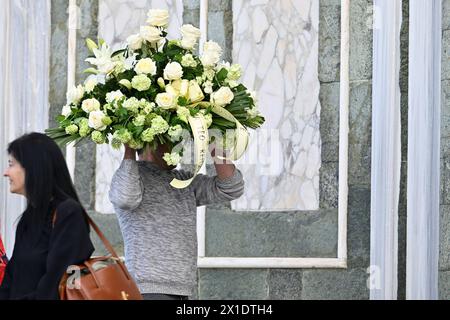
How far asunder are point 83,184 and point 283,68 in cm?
148

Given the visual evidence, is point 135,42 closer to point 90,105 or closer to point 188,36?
point 188,36

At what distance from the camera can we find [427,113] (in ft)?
23.0

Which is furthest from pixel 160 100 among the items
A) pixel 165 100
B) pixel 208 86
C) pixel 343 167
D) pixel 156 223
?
pixel 343 167

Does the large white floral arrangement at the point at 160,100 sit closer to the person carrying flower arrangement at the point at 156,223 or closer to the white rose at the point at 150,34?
the white rose at the point at 150,34

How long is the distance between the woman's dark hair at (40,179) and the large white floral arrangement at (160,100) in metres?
0.64

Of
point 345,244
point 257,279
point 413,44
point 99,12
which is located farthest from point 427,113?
point 99,12

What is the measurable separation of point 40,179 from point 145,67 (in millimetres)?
963

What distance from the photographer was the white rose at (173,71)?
539 centimetres

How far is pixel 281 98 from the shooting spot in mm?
7559

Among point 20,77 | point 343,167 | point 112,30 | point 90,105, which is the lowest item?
point 343,167

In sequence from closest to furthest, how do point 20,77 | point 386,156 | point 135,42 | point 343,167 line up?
point 135,42 → point 386,156 → point 343,167 → point 20,77

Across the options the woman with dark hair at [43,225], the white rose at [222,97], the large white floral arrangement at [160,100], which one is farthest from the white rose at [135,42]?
the woman with dark hair at [43,225]

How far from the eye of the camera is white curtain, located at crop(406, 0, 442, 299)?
6977mm

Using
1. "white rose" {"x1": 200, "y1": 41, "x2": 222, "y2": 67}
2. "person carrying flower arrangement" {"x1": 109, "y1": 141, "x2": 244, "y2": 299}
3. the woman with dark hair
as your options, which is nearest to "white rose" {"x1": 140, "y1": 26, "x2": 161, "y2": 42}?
"white rose" {"x1": 200, "y1": 41, "x2": 222, "y2": 67}
